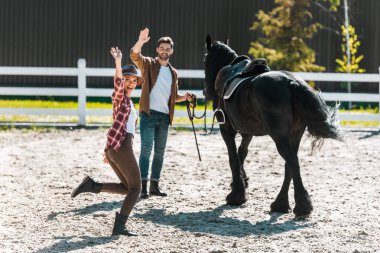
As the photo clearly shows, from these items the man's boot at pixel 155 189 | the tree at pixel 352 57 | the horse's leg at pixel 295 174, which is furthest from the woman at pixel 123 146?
the tree at pixel 352 57

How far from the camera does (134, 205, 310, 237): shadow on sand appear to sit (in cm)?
690

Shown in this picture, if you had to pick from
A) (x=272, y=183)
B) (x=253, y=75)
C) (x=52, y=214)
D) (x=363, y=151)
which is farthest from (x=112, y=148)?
(x=363, y=151)

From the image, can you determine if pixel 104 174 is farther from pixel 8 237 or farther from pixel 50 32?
pixel 50 32

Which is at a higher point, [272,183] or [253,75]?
[253,75]

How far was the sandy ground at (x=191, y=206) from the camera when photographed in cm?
641

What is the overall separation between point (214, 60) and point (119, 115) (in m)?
2.31

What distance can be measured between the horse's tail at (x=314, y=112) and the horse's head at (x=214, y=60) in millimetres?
1451

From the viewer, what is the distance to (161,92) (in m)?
8.53

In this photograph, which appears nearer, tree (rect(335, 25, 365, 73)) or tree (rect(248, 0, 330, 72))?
tree (rect(248, 0, 330, 72))

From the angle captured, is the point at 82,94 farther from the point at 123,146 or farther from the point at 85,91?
the point at 123,146

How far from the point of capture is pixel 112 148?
21.8 ft

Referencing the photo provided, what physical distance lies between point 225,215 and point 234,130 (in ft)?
3.53

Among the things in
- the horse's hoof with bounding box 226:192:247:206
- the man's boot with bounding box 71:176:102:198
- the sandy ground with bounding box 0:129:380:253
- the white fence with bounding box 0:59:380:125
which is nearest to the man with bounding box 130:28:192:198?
the sandy ground with bounding box 0:129:380:253

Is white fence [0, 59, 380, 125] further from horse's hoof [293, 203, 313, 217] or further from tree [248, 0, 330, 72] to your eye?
horse's hoof [293, 203, 313, 217]
